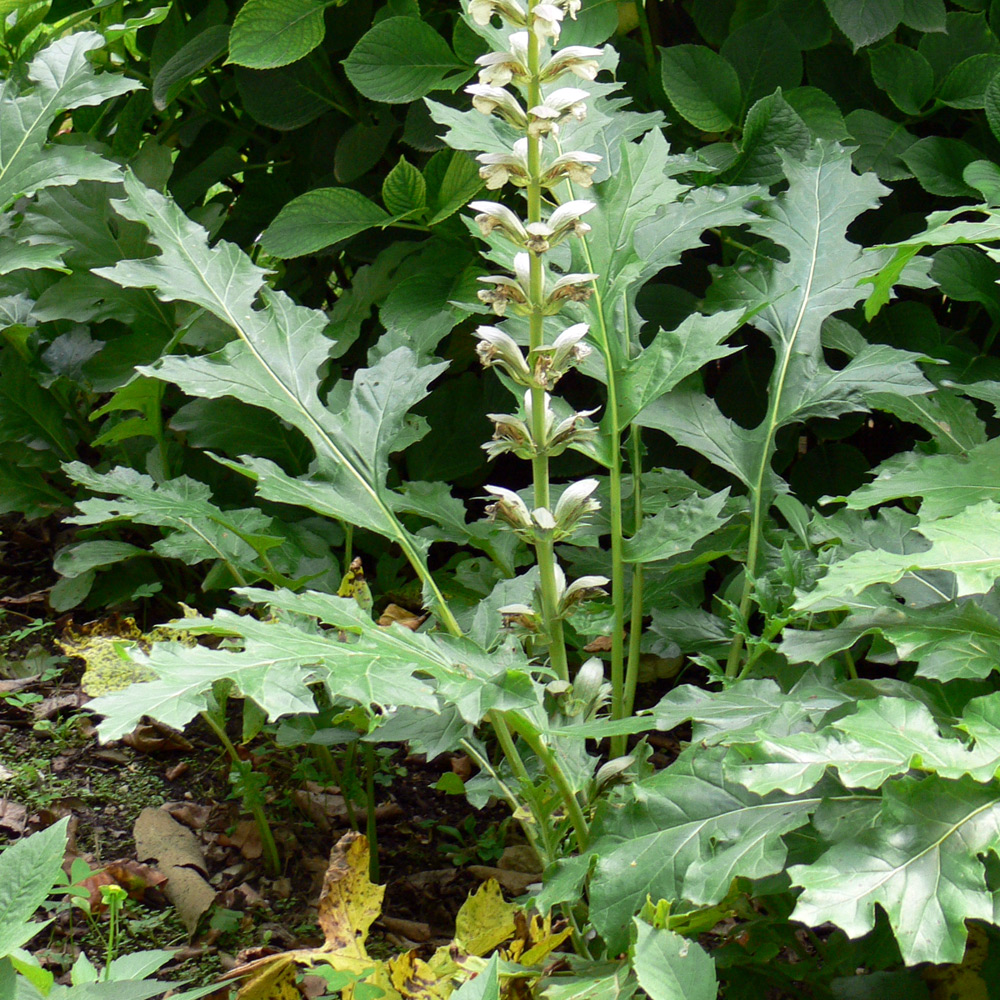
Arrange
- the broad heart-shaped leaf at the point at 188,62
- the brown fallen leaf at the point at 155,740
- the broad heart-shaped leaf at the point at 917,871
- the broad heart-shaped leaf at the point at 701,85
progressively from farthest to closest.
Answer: the broad heart-shaped leaf at the point at 188,62, the brown fallen leaf at the point at 155,740, the broad heart-shaped leaf at the point at 701,85, the broad heart-shaped leaf at the point at 917,871

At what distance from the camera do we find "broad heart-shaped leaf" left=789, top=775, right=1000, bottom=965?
980mm

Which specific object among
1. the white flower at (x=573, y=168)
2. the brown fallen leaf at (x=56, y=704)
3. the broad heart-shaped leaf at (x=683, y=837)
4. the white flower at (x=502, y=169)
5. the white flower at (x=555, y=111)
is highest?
the white flower at (x=555, y=111)

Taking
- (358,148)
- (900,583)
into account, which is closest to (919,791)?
(900,583)

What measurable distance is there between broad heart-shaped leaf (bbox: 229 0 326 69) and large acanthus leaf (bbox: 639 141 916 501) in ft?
3.10

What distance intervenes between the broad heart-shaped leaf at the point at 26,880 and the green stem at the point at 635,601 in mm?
832

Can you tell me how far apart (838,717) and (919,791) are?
18cm

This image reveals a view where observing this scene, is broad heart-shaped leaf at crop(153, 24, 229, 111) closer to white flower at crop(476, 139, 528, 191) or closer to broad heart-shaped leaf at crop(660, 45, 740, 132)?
broad heart-shaped leaf at crop(660, 45, 740, 132)

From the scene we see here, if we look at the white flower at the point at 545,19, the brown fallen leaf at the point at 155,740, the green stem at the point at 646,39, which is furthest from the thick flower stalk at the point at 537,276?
the brown fallen leaf at the point at 155,740

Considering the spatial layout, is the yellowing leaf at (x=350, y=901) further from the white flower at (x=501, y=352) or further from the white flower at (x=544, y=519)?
the white flower at (x=501, y=352)

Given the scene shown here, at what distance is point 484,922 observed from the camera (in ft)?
4.63

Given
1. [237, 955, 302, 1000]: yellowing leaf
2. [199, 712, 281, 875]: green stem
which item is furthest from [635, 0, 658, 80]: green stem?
[237, 955, 302, 1000]: yellowing leaf

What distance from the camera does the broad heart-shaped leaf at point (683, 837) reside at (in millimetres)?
1136

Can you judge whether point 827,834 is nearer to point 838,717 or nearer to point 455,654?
point 838,717

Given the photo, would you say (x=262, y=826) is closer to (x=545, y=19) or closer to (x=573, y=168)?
(x=573, y=168)
